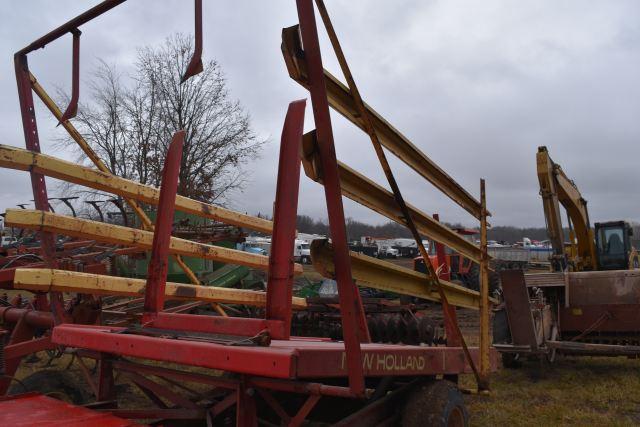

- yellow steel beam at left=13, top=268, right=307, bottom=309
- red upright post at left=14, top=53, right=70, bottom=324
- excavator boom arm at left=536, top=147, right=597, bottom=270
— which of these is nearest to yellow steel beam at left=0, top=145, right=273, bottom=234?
red upright post at left=14, top=53, right=70, bottom=324

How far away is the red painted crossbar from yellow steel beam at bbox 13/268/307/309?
513mm

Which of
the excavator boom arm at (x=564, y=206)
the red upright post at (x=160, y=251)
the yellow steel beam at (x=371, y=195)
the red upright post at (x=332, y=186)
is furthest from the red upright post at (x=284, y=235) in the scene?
the excavator boom arm at (x=564, y=206)

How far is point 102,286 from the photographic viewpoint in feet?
13.5

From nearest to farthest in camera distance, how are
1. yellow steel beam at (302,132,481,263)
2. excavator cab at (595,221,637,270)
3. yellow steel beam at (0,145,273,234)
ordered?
1. yellow steel beam at (302,132,481,263)
2. yellow steel beam at (0,145,273,234)
3. excavator cab at (595,221,637,270)

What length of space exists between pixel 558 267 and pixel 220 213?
653 cm

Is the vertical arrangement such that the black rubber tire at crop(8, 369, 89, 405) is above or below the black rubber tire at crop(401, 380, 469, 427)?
below

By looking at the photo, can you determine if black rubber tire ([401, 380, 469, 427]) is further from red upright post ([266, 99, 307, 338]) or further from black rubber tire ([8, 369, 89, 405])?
black rubber tire ([8, 369, 89, 405])

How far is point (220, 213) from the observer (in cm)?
538

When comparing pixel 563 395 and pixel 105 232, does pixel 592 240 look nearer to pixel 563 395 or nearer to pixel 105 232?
pixel 563 395

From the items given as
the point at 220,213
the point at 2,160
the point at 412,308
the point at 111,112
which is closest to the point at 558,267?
the point at 412,308

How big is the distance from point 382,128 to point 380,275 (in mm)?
800

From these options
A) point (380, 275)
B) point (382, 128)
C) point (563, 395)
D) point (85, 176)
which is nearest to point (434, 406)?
point (380, 275)

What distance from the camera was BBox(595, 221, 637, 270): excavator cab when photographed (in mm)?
11055

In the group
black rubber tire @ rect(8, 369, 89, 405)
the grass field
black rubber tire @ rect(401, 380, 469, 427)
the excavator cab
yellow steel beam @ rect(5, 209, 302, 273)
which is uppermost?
the excavator cab
